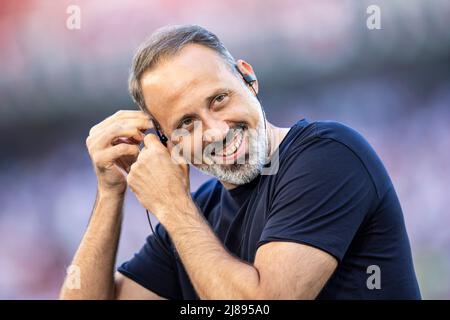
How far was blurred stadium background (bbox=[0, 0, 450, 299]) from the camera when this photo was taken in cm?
360

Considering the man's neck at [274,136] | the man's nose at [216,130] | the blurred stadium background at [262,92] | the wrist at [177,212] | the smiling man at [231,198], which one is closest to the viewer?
the smiling man at [231,198]

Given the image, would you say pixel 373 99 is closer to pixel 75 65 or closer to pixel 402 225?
pixel 75 65

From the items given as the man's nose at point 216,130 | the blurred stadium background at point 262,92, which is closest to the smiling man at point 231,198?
the man's nose at point 216,130

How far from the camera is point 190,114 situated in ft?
5.76

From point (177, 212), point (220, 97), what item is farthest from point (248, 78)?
point (177, 212)

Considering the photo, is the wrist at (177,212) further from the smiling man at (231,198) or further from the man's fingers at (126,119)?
the man's fingers at (126,119)

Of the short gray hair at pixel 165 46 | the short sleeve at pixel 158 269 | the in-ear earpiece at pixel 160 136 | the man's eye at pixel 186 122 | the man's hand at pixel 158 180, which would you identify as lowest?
the short sleeve at pixel 158 269

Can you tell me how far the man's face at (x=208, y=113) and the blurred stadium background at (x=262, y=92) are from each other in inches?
74.4

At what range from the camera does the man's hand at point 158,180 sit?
5.38ft

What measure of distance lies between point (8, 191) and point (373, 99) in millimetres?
2130

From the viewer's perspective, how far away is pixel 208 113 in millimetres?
1746

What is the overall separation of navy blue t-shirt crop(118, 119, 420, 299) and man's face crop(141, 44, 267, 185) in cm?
7

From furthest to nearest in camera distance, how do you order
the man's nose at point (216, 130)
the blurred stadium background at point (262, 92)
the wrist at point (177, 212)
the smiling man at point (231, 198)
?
the blurred stadium background at point (262, 92), the man's nose at point (216, 130), the wrist at point (177, 212), the smiling man at point (231, 198)

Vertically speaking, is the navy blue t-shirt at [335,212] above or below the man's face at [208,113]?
below
